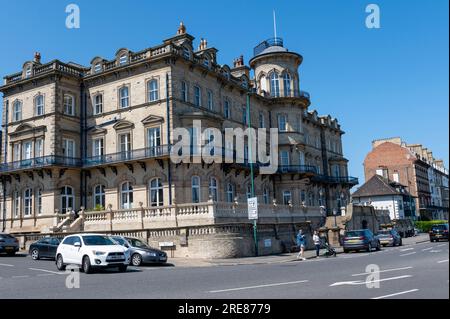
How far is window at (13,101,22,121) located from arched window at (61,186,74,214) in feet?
28.5

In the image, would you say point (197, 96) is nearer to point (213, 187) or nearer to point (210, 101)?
point (210, 101)

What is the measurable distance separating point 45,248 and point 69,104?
17.4 metres

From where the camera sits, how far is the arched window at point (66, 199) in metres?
37.6

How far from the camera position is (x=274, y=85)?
4894cm

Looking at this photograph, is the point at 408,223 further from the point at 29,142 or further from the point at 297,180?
the point at 29,142

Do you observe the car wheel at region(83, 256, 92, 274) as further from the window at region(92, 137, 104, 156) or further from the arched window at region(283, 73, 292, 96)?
the arched window at region(283, 73, 292, 96)

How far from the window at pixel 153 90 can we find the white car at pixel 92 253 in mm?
19182

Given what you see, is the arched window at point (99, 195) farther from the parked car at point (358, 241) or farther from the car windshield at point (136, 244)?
the parked car at point (358, 241)

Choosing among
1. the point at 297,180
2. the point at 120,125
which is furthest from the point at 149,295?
the point at 297,180

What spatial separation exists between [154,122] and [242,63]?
65.3ft

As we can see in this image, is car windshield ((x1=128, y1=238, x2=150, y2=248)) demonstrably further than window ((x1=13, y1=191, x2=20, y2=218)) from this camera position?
No

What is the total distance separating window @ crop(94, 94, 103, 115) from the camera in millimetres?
39500

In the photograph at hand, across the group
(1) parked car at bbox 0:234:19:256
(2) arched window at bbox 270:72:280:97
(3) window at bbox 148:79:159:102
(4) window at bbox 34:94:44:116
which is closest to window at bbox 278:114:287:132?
(2) arched window at bbox 270:72:280:97

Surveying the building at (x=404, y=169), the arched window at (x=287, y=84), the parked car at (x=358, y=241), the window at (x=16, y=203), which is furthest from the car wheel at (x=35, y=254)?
the building at (x=404, y=169)
